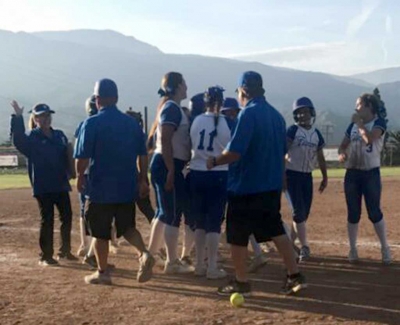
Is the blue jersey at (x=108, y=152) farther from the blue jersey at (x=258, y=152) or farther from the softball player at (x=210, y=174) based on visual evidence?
the blue jersey at (x=258, y=152)

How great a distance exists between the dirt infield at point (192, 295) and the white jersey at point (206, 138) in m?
1.30

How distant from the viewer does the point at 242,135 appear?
18.0ft

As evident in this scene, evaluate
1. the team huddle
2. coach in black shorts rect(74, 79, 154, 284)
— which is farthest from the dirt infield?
coach in black shorts rect(74, 79, 154, 284)

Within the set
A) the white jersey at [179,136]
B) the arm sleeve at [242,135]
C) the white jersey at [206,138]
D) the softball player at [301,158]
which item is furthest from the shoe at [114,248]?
the arm sleeve at [242,135]

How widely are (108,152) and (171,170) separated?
712mm

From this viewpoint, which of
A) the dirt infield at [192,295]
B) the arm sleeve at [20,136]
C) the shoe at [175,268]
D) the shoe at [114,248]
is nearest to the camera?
the dirt infield at [192,295]

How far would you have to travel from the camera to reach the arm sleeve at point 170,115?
643 centimetres

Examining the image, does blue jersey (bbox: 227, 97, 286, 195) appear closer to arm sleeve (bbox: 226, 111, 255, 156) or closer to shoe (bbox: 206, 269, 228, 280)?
arm sleeve (bbox: 226, 111, 255, 156)

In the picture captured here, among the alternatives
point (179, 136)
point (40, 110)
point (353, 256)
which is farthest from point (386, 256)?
point (40, 110)

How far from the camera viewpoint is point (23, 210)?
1379cm

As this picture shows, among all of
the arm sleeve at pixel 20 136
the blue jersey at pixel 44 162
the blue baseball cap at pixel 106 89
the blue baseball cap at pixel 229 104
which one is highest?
the blue baseball cap at pixel 106 89

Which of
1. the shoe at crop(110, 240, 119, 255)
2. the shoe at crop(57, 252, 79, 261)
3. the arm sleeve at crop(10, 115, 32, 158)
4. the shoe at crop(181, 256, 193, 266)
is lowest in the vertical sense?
the shoe at crop(110, 240, 119, 255)

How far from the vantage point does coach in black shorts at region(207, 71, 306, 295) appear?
5.62 metres

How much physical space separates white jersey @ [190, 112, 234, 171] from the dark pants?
2.07m
